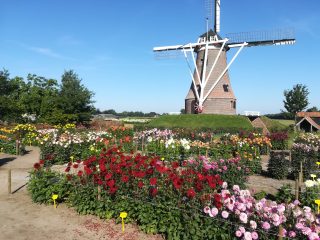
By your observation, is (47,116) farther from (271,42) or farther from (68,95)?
(271,42)

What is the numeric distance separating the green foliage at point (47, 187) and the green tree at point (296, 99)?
53.6 meters

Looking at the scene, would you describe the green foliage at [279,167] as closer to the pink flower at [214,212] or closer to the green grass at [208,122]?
the pink flower at [214,212]

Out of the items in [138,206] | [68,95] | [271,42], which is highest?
[271,42]

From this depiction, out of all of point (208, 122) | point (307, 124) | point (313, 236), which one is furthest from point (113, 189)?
point (307, 124)

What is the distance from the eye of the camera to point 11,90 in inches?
1930

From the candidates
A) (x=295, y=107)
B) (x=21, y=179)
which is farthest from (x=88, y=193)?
(x=295, y=107)

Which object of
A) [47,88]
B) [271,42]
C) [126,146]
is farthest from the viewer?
Result: [47,88]

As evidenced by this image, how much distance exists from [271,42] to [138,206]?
34950 millimetres

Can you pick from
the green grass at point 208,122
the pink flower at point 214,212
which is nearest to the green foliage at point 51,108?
the green grass at point 208,122

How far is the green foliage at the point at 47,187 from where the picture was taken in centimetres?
866

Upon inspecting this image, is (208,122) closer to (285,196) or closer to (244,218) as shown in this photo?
(285,196)

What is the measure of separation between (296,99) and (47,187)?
5410 cm

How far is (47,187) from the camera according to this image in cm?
880

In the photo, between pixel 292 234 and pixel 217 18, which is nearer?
A: pixel 292 234
